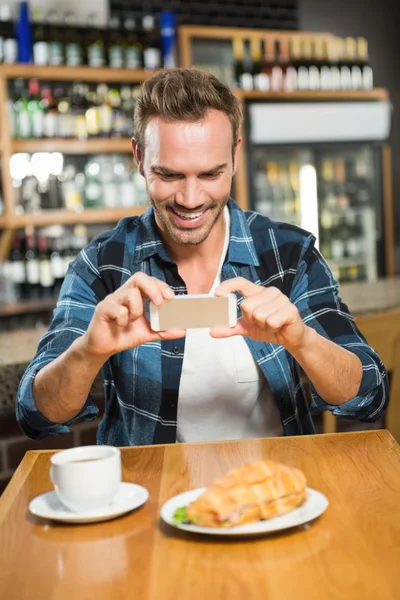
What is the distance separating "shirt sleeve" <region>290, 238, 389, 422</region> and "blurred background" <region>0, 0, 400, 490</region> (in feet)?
5.29

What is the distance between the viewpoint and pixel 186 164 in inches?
60.5

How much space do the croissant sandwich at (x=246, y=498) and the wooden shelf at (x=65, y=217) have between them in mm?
3734

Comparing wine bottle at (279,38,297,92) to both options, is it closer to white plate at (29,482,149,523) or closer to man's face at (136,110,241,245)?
man's face at (136,110,241,245)

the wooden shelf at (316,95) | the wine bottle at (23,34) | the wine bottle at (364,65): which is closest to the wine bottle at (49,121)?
the wine bottle at (23,34)

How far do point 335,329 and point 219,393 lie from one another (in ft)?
0.89

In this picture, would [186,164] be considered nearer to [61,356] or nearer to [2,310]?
[61,356]

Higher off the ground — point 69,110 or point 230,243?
point 69,110

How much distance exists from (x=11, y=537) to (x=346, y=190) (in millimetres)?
5264

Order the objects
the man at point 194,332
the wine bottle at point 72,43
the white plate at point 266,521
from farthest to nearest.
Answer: the wine bottle at point 72,43 → the man at point 194,332 → the white plate at point 266,521

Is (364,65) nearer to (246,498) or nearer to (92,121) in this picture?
(92,121)

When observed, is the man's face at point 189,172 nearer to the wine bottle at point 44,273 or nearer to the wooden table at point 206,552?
the wooden table at point 206,552

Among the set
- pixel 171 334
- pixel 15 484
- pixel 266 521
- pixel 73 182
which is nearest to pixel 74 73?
pixel 73 182

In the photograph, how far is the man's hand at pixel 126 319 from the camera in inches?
48.8

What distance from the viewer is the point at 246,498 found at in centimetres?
94
